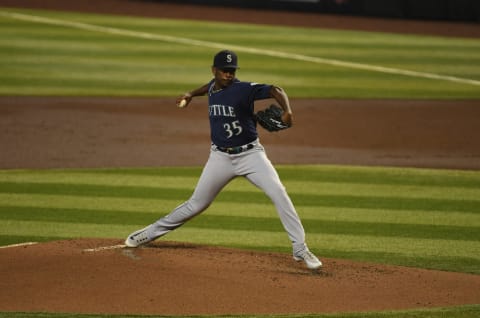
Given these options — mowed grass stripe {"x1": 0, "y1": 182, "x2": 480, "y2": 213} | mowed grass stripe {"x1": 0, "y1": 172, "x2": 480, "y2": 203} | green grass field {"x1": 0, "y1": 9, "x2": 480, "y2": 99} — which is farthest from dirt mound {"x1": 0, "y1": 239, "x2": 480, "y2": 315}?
green grass field {"x1": 0, "y1": 9, "x2": 480, "y2": 99}

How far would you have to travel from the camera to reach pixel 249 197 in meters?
11.8

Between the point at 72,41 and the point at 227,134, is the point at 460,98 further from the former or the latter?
the point at 227,134

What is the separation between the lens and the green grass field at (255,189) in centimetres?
1008

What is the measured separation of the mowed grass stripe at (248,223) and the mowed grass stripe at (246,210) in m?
0.13

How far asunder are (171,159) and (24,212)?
10.7 ft

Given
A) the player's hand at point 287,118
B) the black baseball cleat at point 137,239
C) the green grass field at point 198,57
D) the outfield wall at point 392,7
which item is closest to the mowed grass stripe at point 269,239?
the black baseball cleat at point 137,239

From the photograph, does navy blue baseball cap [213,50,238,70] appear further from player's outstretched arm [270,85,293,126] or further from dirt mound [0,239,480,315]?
dirt mound [0,239,480,315]

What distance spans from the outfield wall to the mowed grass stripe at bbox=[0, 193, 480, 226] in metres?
14.7

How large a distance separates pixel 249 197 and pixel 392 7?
1476 centimetres

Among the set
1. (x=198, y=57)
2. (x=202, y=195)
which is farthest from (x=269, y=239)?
(x=198, y=57)

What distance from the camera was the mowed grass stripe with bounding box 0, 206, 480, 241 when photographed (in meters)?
10.3

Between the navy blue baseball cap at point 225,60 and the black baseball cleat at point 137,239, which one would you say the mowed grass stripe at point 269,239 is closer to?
the black baseball cleat at point 137,239

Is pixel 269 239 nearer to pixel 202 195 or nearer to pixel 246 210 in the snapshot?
pixel 246 210

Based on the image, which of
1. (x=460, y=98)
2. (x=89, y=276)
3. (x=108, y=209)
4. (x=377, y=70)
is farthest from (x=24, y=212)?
(x=377, y=70)
